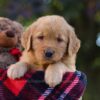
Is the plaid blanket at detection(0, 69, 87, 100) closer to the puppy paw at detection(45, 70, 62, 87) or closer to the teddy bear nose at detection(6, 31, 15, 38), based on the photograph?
the puppy paw at detection(45, 70, 62, 87)

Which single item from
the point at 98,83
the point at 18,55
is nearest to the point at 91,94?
the point at 98,83

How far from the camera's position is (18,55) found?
5934mm

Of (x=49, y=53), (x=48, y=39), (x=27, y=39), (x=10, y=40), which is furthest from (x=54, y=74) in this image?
(x=10, y=40)

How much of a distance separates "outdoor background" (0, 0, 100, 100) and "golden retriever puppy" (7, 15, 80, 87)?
898 centimetres

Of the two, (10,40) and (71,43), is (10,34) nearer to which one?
(10,40)

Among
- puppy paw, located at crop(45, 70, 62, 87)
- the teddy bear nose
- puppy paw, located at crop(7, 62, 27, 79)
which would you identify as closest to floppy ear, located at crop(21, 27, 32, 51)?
puppy paw, located at crop(7, 62, 27, 79)

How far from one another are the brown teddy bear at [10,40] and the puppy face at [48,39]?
32 cm

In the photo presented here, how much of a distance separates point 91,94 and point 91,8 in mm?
2087

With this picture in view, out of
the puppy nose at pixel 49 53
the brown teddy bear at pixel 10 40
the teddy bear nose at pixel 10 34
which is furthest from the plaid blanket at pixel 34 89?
the teddy bear nose at pixel 10 34

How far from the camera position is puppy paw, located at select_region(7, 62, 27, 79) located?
214 inches

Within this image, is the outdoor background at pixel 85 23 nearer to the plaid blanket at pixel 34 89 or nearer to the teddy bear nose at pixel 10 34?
the teddy bear nose at pixel 10 34

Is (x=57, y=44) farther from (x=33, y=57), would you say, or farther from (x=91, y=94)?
(x=91, y=94)

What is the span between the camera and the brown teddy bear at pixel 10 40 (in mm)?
5906

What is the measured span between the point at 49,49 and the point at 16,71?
0.29m
